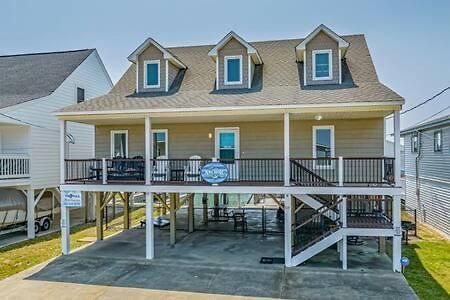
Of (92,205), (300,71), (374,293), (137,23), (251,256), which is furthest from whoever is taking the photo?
(92,205)

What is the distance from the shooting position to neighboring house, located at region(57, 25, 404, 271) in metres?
12.2

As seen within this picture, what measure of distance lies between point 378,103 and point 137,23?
44.7 feet

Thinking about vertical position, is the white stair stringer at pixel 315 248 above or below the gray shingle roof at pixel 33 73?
below

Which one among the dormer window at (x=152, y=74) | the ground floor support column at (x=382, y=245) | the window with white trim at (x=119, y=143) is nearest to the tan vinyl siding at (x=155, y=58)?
the dormer window at (x=152, y=74)

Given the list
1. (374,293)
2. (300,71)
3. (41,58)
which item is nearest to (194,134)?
(300,71)

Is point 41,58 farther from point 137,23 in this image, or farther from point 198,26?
point 198,26

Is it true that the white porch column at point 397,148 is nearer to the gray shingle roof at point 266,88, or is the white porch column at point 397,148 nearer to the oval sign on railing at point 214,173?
the gray shingle roof at point 266,88

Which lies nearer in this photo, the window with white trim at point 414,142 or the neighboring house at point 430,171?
the neighboring house at point 430,171

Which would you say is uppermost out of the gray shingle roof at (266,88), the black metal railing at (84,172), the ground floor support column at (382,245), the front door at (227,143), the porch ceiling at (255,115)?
the gray shingle roof at (266,88)

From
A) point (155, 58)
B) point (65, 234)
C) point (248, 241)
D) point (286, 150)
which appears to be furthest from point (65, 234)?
point (286, 150)

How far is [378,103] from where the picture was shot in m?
11.4

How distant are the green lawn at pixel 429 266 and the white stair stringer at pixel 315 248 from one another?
2.33m

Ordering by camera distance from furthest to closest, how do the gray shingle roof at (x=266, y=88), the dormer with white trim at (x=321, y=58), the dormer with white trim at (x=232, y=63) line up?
the dormer with white trim at (x=232, y=63) → the dormer with white trim at (x=321, y=58) → the gray shingle roof at (x=266, y=88)

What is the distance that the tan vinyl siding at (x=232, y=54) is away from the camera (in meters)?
15.4
